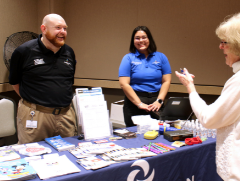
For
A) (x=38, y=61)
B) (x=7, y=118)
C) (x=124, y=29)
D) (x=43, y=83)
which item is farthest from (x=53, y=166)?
(x=124, y=29)

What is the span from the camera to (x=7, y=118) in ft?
8.52

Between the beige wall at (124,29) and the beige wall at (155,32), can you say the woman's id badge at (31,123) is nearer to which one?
the beige wall at (124,29)

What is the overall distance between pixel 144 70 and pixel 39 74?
44.3 inches

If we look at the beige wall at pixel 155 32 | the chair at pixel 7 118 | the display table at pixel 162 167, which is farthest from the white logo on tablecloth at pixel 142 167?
the beige wall at pixel 155 32

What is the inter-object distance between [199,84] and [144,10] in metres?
1.66

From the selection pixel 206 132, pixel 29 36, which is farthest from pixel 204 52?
pixel 29 36

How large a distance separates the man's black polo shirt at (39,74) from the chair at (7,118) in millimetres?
533

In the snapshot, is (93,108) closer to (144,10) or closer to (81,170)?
(81,170)

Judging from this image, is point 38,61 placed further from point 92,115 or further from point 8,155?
point 8,155

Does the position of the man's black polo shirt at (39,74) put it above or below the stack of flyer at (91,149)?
above

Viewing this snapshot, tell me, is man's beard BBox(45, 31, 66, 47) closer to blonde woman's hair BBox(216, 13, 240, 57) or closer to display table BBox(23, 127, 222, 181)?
display table BBox(23, 127, 222, 181)

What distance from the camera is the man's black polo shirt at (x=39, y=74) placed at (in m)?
2.11

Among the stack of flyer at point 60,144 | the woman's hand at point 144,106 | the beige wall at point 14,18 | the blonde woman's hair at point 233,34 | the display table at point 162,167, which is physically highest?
the beige wall at point 14,18

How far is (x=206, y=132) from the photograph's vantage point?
1986 mm
